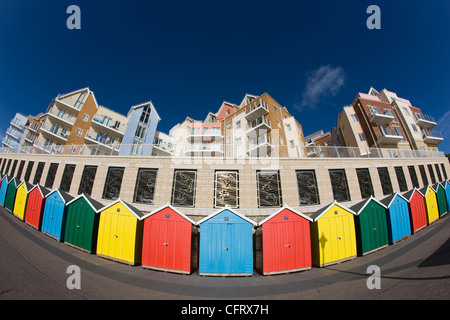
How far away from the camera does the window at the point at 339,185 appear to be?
483 inches

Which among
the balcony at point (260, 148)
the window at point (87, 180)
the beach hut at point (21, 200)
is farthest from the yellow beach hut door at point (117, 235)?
the balcony at point (260, 148)

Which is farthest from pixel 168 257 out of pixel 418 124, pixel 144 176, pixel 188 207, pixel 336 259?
pixel 418 124

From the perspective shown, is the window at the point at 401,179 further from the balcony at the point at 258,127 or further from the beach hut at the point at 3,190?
the beach hut at the point at 3,190

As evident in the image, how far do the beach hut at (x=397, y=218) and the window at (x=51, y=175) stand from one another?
28471 mm

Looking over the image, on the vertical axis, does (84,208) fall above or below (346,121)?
below

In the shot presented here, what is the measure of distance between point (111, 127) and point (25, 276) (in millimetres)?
29457

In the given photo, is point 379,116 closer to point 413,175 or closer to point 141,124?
point 413,175

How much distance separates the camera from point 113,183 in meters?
12.6

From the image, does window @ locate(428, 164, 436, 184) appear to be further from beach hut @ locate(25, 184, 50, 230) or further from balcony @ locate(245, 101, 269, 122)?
beach hut @ locate(25, 184, 50, 230)

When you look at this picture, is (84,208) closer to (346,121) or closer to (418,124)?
(346,121)

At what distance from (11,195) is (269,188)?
77.1 ft

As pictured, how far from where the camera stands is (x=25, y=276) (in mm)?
Answer: 5168
